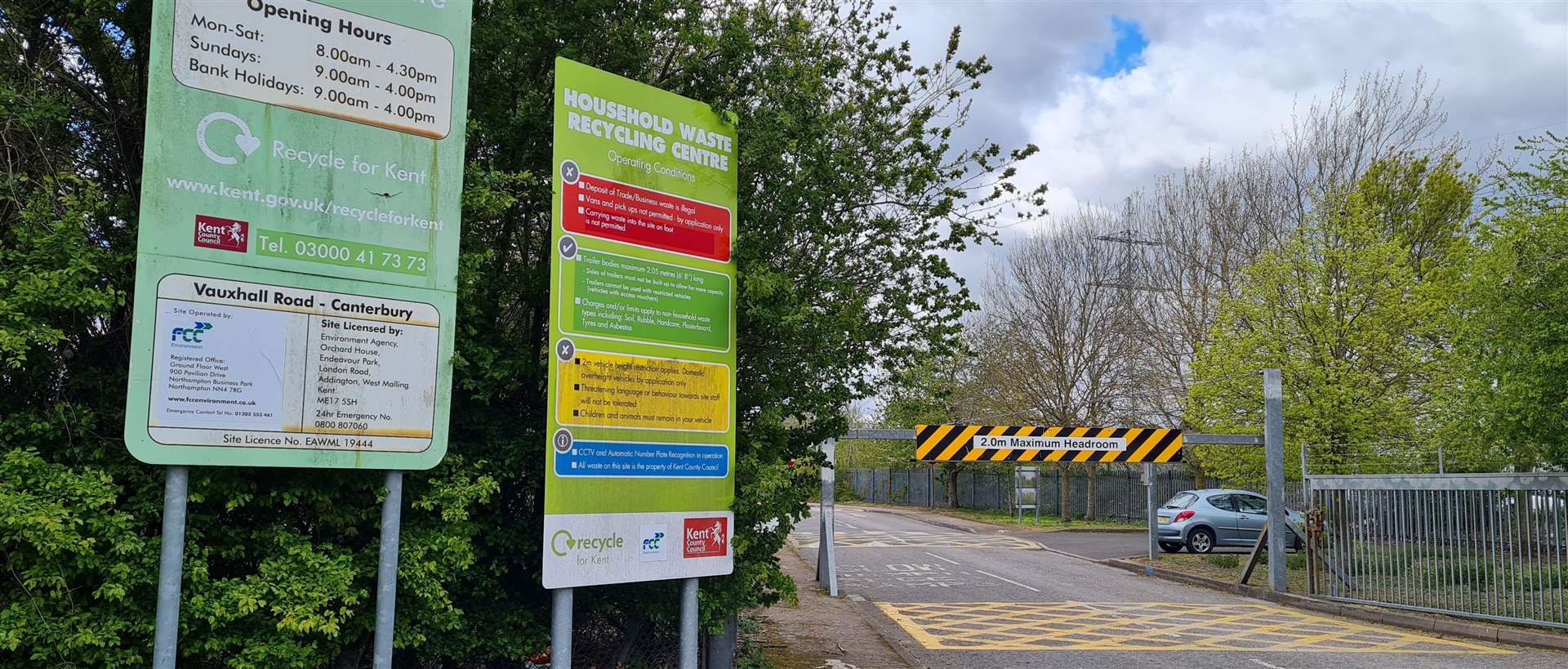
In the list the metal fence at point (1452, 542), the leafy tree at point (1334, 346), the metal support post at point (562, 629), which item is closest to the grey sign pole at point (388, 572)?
the metal support post at point (562, 629)

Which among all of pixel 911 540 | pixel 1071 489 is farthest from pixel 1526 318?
pixel 1071 489

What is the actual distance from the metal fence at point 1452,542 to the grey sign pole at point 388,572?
12.2 m

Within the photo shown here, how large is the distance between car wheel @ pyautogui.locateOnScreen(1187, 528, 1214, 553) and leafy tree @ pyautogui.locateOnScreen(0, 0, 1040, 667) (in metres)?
15.4

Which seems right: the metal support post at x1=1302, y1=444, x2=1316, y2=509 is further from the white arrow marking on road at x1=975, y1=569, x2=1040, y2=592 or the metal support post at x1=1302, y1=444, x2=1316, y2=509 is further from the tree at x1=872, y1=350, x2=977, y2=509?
the tree at x1=872, y1=350, x2=977, y2=509

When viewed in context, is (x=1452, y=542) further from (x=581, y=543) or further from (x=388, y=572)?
(x=388, y=572)

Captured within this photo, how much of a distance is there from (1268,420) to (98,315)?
48.8 feet

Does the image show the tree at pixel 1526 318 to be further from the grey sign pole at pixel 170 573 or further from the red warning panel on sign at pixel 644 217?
the grey sign pole at pixel 170 573

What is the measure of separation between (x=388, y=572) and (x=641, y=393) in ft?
5.51

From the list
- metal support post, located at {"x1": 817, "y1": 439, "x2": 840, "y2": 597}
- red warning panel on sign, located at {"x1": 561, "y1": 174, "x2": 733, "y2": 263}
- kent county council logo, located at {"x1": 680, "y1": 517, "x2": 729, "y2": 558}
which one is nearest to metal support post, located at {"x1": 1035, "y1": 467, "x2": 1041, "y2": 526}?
metal support post, located at {"x1": 817, "y1": 439, "x2": 840, "y2": 597}

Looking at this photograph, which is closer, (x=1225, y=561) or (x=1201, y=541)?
(x=1225, y=561)

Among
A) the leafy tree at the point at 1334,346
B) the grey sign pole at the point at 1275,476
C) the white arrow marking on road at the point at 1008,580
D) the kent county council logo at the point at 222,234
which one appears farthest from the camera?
the leafy tree at the point at 1334,346

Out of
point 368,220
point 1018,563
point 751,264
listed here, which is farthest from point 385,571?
point 1018,563

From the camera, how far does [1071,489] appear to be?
126 ft

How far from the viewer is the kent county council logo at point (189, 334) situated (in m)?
4.75
